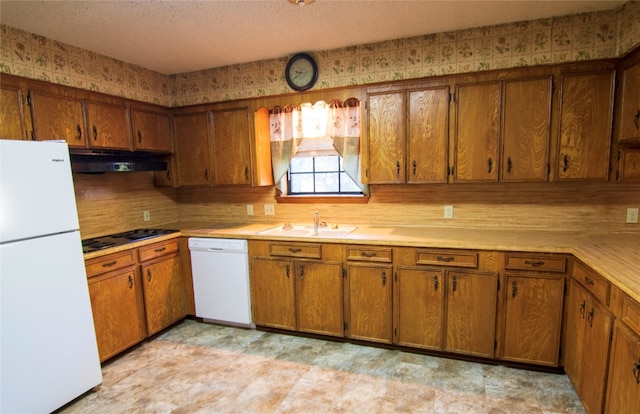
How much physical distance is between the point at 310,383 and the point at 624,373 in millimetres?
1683

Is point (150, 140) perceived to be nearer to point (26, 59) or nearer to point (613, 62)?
point (26, 59)

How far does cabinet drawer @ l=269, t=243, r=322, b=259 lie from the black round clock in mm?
1362

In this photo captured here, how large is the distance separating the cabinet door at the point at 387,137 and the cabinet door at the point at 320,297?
85 cm

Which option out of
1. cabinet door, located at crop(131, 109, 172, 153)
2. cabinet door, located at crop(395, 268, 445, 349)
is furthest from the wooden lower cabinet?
cabinet door, located at crop(131, 109, 172, 153)

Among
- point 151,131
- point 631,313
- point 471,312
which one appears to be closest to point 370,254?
point 471,312

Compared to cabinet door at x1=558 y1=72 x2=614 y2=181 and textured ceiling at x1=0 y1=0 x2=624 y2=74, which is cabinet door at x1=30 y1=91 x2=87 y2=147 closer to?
textured ceiling at x1=0 y1=0 x2=624 y2=74

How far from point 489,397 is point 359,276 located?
112 cm

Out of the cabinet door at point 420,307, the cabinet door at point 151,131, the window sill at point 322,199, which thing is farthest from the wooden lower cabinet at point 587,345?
the cabinet door at point 151,131

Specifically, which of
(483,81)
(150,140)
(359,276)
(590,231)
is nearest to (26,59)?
(150,140)

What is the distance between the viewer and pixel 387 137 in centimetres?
275

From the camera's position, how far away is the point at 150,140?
3.20 meters

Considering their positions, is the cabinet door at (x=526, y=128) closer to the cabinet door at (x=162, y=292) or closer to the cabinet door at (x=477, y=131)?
the cabinet door at (x=477, y=131)

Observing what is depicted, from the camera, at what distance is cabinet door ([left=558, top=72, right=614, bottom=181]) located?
7.47ft

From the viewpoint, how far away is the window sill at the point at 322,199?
315 cm
